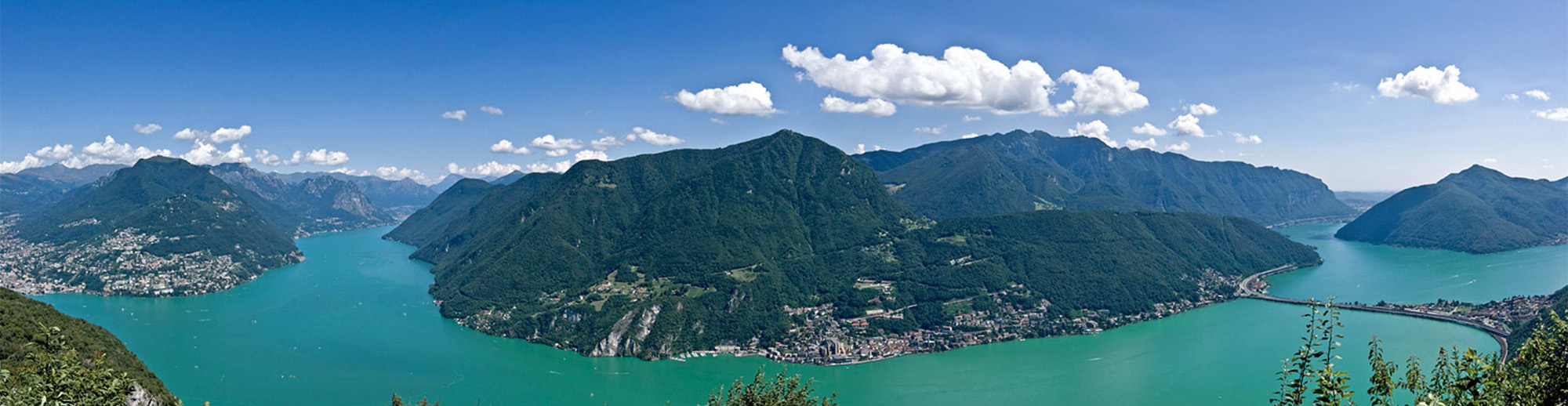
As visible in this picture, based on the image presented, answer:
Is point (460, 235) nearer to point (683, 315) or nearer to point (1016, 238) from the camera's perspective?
point (683, 315)

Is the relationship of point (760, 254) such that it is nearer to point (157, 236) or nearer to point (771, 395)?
point (771, 395)

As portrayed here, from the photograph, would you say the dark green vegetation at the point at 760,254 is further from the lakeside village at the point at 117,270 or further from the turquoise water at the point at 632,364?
the lakeside village at the point at 117,270

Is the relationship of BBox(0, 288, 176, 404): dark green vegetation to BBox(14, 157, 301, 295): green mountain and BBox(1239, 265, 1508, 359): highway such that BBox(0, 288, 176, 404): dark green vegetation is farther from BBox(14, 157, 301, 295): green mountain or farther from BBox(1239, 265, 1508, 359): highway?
BBox(14, 157, 301, 295): green mountain

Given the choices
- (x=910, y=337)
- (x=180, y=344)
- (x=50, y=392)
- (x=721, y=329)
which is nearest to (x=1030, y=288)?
(x=910, y=337)

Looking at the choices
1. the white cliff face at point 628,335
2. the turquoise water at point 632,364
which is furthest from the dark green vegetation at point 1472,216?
the white cliff face at point 628,335

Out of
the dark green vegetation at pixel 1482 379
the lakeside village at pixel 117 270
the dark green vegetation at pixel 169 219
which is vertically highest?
the dark green vegetation at pixel 169 219

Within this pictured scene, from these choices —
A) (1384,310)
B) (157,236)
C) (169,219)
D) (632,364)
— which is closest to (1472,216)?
(1384,310)
